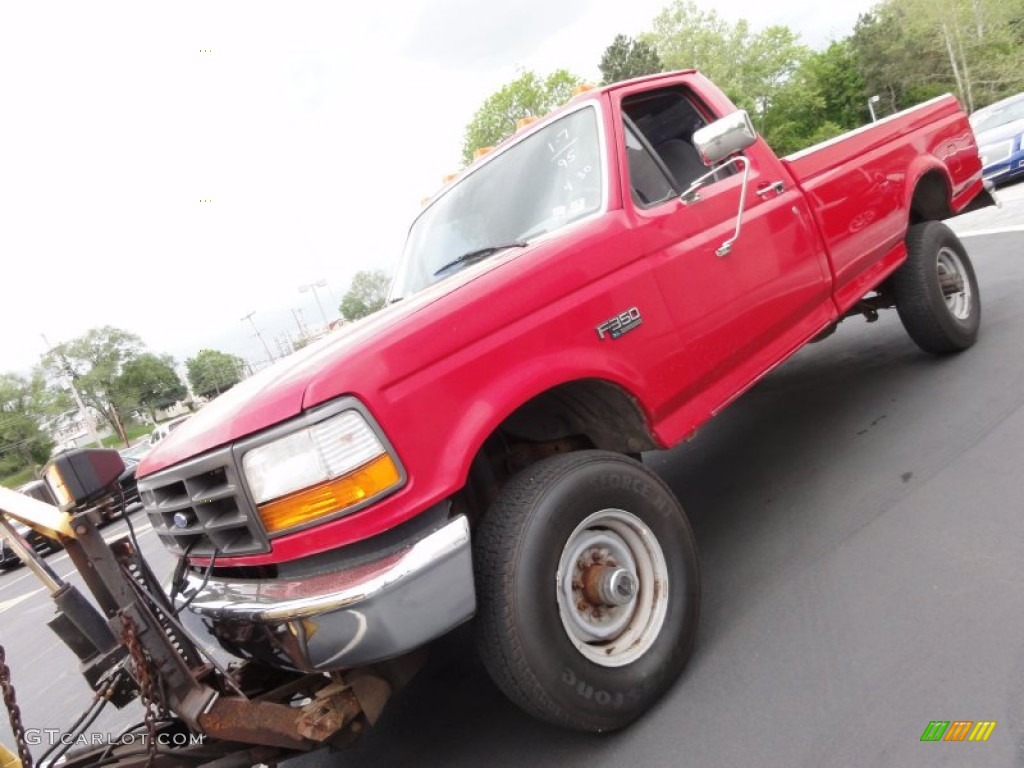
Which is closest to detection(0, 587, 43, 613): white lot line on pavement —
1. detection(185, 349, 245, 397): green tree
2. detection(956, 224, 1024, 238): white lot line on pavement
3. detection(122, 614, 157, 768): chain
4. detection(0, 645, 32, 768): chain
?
detection(0, 645, 32, 768): chain

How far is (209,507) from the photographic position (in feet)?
6.33

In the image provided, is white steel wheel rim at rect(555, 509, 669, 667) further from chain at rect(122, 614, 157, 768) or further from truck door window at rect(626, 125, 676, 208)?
Answer: truck door window at rect(626, 125, 676, 208)

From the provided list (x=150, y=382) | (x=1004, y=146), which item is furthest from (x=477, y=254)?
(x=150, y=382)

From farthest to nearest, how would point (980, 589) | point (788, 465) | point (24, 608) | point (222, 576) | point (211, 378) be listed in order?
point (211, 378), point (24, 608), point (788, 465), point (980, 589), point (222, 576)

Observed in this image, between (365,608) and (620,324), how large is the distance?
4.28ft

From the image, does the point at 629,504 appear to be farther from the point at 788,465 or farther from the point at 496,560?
the point at 788,465

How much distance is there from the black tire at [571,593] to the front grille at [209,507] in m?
0.67

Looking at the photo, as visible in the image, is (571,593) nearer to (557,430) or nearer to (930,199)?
(557,430)

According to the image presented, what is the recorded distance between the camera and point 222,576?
2.10 meters

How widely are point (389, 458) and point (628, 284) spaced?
1.16m

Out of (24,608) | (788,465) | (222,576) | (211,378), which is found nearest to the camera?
(222,576)

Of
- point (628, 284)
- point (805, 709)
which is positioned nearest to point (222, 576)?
point (628, 284)

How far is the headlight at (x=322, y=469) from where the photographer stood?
1.74 meters

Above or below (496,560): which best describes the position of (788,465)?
below
